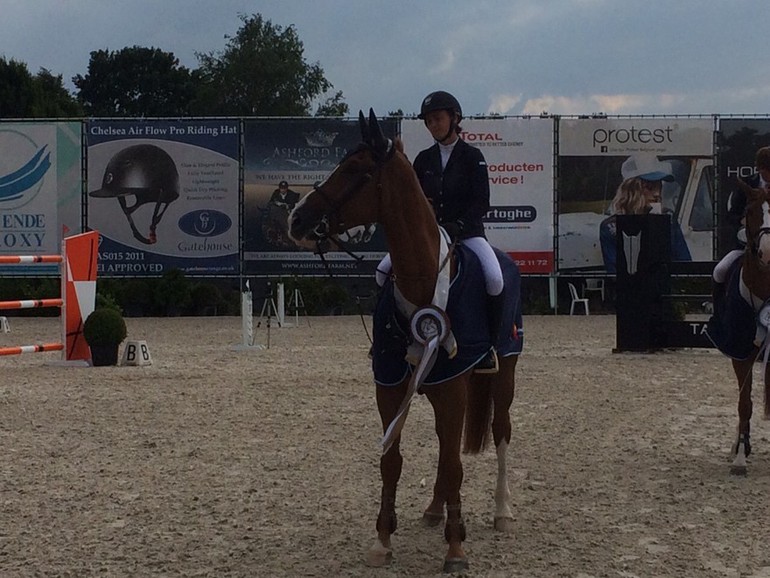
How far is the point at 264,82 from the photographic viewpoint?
53531 mm

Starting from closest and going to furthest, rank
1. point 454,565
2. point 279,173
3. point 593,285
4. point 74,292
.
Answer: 1. point 454,565
2. point 74,292
3. point 279,173
4. point 593,285

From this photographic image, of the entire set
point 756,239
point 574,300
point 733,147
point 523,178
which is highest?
point 733,147

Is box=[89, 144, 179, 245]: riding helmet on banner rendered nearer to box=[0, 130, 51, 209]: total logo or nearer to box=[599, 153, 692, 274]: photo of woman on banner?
box=[0, 130, 51, 209]: total logo

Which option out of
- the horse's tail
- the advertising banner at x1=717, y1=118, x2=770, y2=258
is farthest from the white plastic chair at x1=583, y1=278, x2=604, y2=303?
the horse's tail

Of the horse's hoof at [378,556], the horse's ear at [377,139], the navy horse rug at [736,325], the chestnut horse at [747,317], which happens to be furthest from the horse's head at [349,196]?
the navy horse rug at [736,325]

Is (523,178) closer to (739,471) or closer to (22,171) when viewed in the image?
(22,171)

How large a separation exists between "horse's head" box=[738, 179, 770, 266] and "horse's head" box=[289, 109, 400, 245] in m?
3.20

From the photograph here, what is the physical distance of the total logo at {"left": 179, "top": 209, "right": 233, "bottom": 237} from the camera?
88.9ft

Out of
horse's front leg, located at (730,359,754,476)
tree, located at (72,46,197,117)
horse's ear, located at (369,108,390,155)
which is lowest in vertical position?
horse's front leg, located at (730,359,754,476)

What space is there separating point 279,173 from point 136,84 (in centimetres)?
4109

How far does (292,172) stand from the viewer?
89.1ft

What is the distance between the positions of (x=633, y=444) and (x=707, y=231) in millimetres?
19608

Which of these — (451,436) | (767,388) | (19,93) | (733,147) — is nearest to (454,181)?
(451,436)

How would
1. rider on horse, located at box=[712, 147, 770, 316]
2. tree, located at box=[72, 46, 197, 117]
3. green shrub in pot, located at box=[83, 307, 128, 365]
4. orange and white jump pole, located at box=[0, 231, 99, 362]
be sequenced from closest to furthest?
rider on horse, located at box=[712, 147, 770, 316] < green shrub in pot, located at box=[83, 307, 128, 365] < orange and white jump pole, located at box=[0, 231, 99, 362] < tree, located at box=[72, 46, 197, 117]
